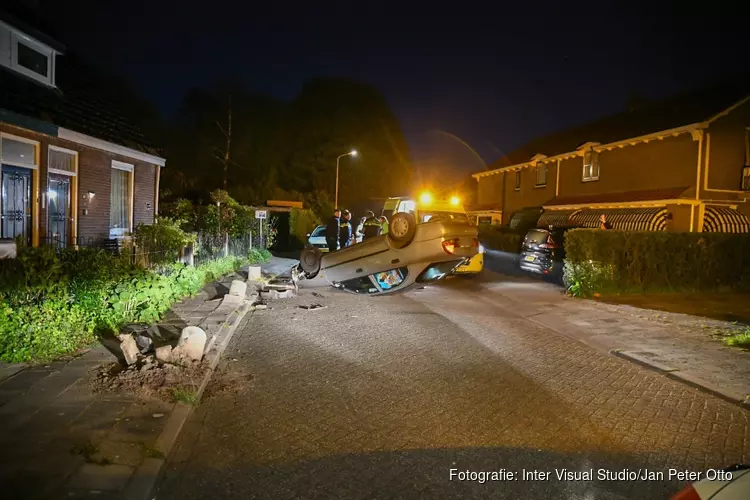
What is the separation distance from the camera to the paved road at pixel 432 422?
4.30 m

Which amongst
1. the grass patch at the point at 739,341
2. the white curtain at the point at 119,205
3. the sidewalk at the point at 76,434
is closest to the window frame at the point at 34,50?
the white curtain at the point at 119,205

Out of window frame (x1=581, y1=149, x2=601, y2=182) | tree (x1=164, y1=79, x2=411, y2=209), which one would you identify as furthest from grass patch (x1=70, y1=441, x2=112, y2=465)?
tree (x1=164, y1=79, x2=411, y2=209)

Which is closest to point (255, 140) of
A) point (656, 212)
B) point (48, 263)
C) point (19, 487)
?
point (656, 212)

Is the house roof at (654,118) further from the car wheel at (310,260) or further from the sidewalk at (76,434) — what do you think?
the sidewalk at (76,434)

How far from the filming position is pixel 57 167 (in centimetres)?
1325

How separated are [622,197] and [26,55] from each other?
2345 cm

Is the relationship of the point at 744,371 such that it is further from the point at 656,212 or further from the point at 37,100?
the point at 656,212

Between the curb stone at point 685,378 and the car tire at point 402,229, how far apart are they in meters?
3.71

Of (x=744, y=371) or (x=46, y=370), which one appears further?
(x=744, y=371)

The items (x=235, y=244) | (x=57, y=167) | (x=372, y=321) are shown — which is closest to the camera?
(x=372, y=321)

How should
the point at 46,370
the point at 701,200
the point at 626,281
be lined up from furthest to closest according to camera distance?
1. the point at 701,200
2. the point at 626,281
3. the point at 46,370

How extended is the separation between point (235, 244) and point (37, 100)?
8992 millimetres

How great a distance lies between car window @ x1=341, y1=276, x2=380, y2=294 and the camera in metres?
10.0

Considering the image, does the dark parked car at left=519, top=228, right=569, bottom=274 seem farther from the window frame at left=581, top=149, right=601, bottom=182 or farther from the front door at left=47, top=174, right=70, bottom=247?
the front door at left=47, top=174, right=70, bottom=247
